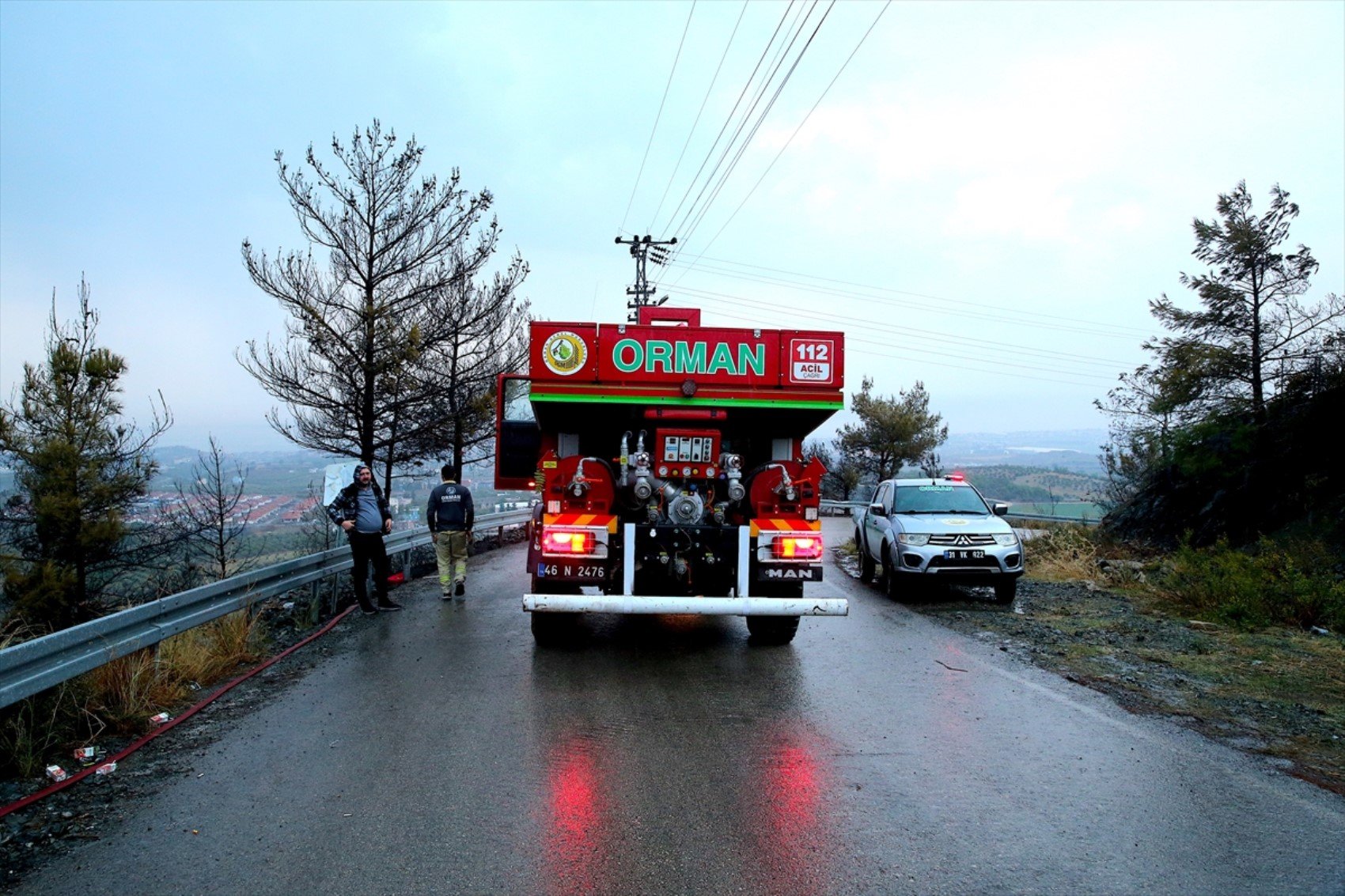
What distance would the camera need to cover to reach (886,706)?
6.29 meters

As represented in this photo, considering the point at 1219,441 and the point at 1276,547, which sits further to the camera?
the point at 1219,441

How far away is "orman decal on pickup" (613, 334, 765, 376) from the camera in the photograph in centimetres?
780

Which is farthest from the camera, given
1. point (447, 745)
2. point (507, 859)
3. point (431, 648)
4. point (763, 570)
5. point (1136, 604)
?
point (1136, 604)

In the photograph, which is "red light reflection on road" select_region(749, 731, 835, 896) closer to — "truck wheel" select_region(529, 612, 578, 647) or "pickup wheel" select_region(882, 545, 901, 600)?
"truck wheel" select_region(529, 612, 578, 647)

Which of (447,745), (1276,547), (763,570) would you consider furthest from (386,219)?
(1276,547)

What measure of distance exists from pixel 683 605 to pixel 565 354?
8.13ft

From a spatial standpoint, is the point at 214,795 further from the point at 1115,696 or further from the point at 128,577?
the point at 128,577

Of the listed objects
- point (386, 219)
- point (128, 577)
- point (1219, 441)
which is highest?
point (386, 219)

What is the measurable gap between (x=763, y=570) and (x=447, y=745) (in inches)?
132

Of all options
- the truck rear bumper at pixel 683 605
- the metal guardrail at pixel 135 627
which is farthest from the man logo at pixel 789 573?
the metal guardrail at pixel 135 627

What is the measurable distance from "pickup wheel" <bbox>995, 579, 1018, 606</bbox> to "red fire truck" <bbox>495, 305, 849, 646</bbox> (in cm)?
446

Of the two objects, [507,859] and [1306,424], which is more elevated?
[1306,424]

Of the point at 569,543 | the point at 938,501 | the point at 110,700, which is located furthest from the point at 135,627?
the point at 938,501

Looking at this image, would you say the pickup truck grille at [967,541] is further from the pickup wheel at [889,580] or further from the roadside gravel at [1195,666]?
the pickup wheel at [889,580]
